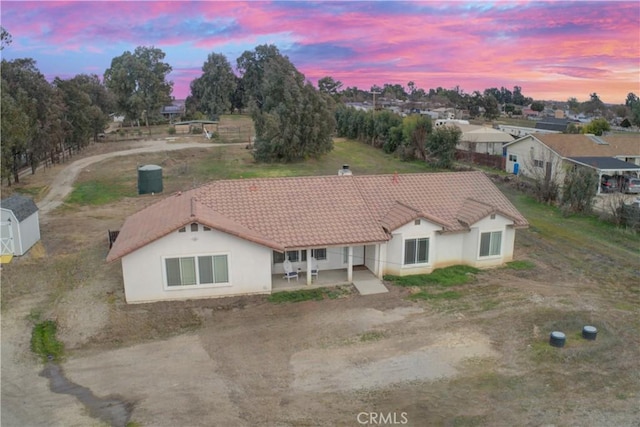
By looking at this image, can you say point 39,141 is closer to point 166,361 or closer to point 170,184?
point 170,184

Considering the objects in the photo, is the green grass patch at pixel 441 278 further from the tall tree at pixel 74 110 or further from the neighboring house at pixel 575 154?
the tall tree at pixel 74 110

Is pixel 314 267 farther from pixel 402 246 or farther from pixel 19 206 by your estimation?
pixel 19 206

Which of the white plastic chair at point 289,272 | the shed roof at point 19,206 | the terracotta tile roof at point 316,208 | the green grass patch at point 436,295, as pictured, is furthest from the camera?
the shed roof at point 19,206

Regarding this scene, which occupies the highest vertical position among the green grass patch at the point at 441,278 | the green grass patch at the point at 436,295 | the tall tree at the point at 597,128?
the tall tree at the point at 597,128

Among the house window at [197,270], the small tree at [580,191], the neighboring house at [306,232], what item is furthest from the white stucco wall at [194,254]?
the small tree at [580,191]

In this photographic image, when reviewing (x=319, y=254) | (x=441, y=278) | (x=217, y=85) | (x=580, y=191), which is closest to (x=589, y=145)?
(x=580, y=191)

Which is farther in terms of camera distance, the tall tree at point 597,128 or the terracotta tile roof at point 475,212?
the tall tree at point 597,128

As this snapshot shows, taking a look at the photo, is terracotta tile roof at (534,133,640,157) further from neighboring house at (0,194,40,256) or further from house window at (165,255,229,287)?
neighboring house at (0,194,40,256)
